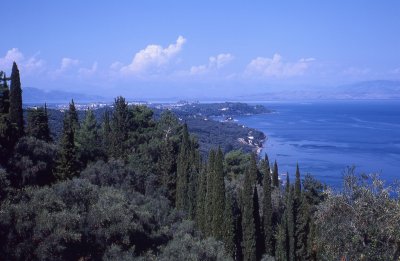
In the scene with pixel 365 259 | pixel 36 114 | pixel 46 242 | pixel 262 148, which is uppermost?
pixel 36 114

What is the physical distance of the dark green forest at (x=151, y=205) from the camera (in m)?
14.3

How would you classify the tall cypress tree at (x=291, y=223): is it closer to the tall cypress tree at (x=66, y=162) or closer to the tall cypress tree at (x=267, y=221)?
the tall cypress tree at (x=267, y=221)

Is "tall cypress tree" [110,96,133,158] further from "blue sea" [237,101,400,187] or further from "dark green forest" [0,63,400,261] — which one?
"blue sea" [237,101,400,187]

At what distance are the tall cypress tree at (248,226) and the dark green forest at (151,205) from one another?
0.07m

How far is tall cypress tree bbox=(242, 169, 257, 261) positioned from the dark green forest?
72mm

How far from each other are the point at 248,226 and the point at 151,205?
8.19 metres

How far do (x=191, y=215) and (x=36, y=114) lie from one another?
56.2ft

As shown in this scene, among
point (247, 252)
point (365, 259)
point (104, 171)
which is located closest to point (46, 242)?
point (365, 259)

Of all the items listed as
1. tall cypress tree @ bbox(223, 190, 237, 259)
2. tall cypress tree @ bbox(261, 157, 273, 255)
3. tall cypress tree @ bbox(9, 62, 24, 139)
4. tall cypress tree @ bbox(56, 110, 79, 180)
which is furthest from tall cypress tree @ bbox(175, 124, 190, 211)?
tall cypress tree @ bbox(9, 62, 24, 139)

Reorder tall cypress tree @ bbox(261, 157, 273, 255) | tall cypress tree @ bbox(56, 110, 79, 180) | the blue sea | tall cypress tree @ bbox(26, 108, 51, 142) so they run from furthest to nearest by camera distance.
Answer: the blue sea
tall cypress tree @ bbox(26, 108, 51, 142)
tall cypress tree @ bbox(261, 157, 273, 255)
tall cypress tree @ bbox(56, 110, 79, 180)

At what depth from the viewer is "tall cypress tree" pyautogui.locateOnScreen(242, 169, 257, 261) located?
29.6 m

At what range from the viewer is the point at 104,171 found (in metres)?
30.0

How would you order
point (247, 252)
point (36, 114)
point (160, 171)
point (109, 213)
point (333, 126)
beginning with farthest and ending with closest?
point (333, 126), point (160, 171), point (36, 114), point (247, 252), point (109, 213)

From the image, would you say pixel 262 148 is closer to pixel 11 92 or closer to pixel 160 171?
pixel 160 171
